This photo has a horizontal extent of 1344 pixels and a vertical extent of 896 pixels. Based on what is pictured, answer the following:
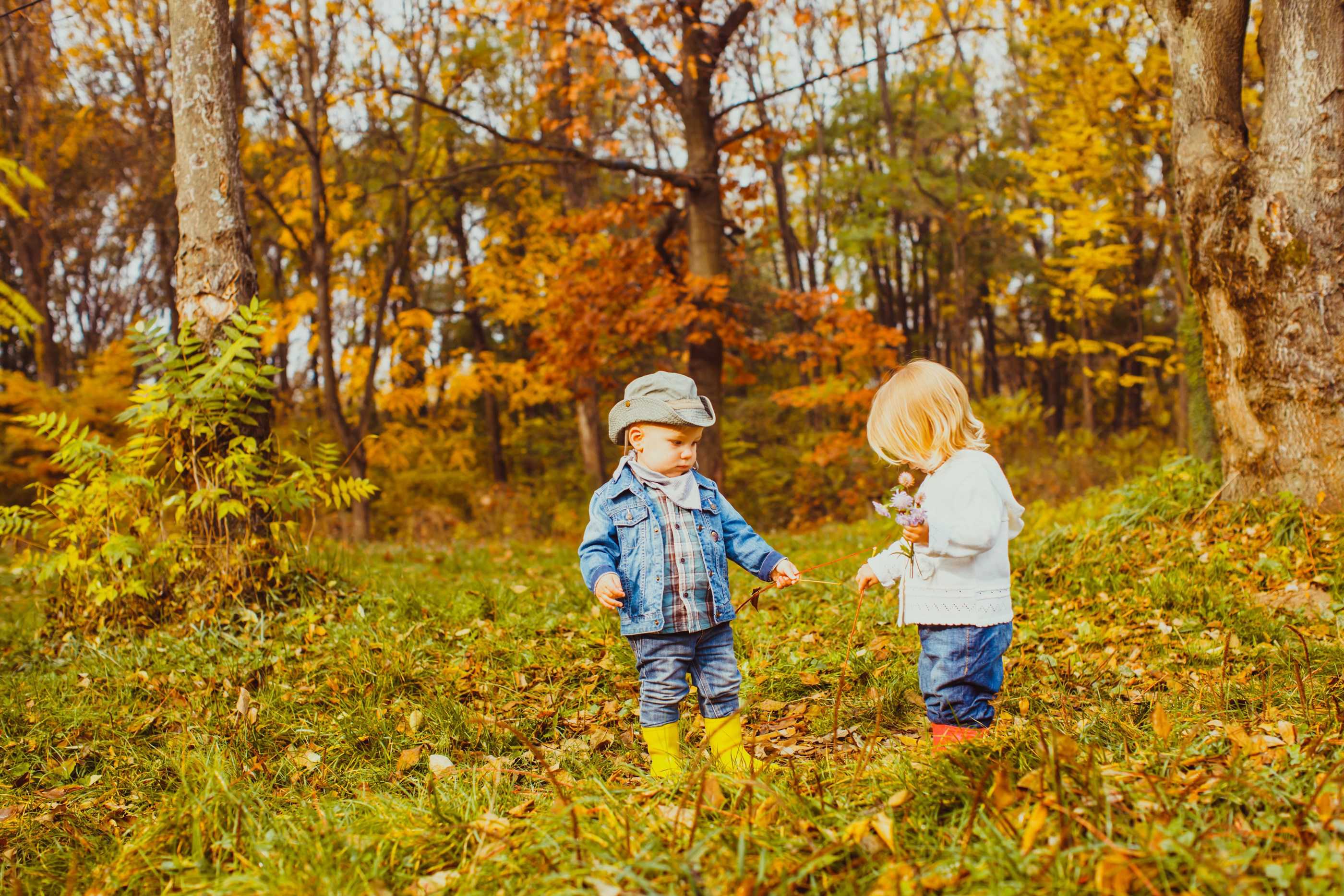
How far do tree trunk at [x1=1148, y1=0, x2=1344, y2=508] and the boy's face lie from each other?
416cm

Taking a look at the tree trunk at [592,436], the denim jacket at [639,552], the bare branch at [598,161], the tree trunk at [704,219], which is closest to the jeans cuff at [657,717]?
the denim jacket at [639,552]

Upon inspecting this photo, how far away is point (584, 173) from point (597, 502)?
1274 centimetres

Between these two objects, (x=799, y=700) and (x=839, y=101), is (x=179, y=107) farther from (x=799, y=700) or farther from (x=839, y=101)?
(x=839, y=101)

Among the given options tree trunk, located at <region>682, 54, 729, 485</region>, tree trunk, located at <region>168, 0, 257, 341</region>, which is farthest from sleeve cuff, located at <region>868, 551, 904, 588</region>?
tree trunk, located at <region>682, 54, 729, 485</region>

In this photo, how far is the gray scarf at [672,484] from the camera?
3.20 meters

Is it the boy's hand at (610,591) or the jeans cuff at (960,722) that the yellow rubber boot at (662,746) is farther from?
the jeans cuff at (960,722)

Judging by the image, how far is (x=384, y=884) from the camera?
204 centimetres

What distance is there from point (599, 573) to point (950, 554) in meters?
1.16

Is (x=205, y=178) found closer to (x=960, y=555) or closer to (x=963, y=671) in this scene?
(x=960, y=555)

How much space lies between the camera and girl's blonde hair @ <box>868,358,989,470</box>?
305cm

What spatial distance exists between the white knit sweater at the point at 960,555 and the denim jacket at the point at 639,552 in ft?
1.58

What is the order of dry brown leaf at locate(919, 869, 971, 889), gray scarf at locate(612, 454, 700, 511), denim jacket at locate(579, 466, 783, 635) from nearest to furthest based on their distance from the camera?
dry brown leaf at locate(919, 869, 971, 889) < denim jacket at locate(579, 466, 783, 635) < gray scarf at locate(612, 454, 700, 511)

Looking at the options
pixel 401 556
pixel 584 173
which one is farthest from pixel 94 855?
pixel 584 173

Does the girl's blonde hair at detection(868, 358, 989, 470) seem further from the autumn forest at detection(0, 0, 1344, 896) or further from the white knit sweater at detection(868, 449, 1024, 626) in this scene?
the autumn forest at detection(0, 0, 1344, 896)
